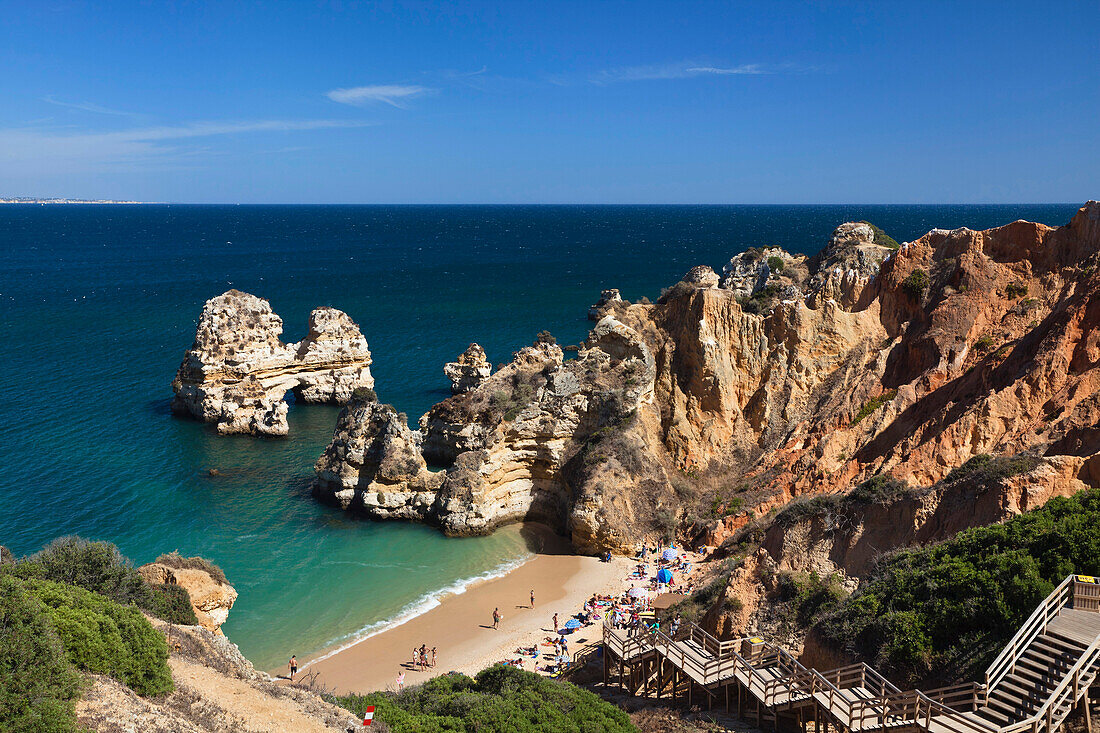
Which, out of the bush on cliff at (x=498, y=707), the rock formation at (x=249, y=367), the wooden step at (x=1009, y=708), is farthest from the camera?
the rock formation at (x=249, y=367)

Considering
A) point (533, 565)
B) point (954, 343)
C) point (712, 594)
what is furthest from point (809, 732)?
point (954, 343)

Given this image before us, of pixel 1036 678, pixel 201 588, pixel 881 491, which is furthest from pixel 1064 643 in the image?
pixel 201 588

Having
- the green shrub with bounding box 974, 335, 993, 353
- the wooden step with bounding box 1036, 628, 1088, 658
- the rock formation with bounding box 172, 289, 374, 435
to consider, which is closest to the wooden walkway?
the wooden step with bounding box 1036, 628, 1088, 658

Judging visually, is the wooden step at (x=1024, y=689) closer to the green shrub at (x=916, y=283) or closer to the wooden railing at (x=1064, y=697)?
the wooden railing at (x=1064, y=697)

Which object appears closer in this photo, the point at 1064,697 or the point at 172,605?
the point at 1064,697

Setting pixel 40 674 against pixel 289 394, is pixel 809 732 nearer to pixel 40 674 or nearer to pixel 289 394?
pixel 40 674

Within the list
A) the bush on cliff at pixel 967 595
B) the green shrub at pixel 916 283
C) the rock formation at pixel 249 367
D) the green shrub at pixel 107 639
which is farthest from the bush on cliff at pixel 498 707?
the rock formation at pixel 249 367

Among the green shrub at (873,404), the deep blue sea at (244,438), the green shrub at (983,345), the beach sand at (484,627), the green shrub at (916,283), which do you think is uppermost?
the green shrub at (916,283)

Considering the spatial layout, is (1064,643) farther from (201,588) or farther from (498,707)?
(201,588)
